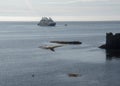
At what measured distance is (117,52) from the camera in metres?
108

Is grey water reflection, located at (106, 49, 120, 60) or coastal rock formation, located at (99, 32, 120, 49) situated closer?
grey water reflection, located at (106, 49, 120, 60)

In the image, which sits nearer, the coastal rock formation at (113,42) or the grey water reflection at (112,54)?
the grey water reflection at (112,54)

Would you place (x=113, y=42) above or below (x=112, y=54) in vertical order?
above

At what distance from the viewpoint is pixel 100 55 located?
10344 cm

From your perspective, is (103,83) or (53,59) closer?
(103,83)

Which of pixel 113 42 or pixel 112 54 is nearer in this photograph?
pixel 112 54

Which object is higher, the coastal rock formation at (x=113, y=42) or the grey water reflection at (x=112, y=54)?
the coastal rock formation at (x=113, y=42)

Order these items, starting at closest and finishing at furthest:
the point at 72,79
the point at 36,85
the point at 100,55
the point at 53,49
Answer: the point at 36,85, the point at 72,79, the point at 100,55, the point at 53,49

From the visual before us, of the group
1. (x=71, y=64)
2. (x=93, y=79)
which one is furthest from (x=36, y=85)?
(x=71, y=64)

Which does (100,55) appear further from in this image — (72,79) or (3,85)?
(3,85)

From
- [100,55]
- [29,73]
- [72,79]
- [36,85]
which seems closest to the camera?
[36,85]

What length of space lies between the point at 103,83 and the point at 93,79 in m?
3.64

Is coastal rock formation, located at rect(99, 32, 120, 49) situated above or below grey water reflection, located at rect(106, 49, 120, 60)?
above

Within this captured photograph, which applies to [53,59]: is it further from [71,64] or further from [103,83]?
[103,83]
